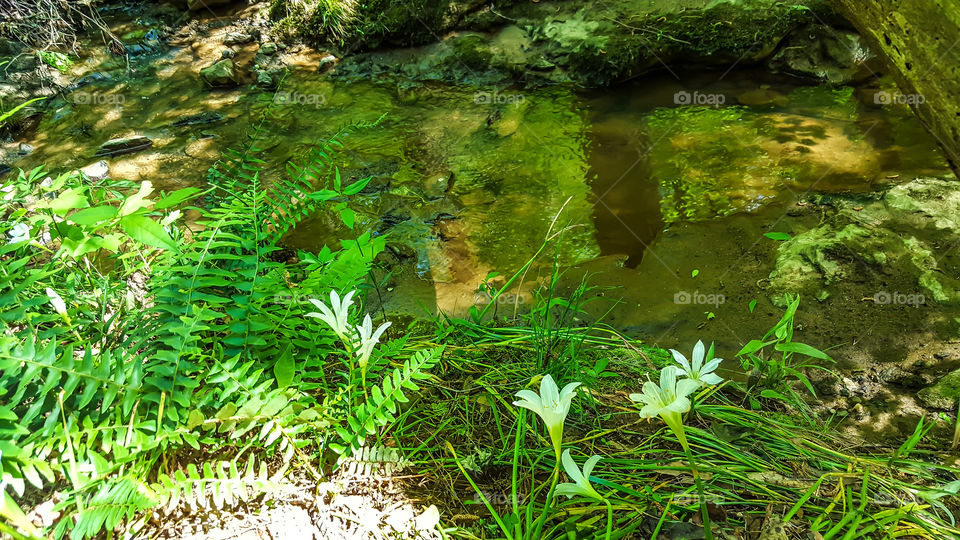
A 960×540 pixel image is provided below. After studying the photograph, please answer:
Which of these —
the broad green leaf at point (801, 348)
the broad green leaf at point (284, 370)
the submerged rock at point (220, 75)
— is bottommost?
the submerged rock at point (220, 75)

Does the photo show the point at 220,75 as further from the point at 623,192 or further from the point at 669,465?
the point at 669,465

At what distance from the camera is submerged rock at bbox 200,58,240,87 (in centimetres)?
569

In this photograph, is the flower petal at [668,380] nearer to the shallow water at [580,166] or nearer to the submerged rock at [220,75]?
the shallow water at [580,166]

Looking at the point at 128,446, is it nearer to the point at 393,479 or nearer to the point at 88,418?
the point at 88,418

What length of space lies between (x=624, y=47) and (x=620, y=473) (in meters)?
4.61

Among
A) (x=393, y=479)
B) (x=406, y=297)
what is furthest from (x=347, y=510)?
(x=406, y=297)
